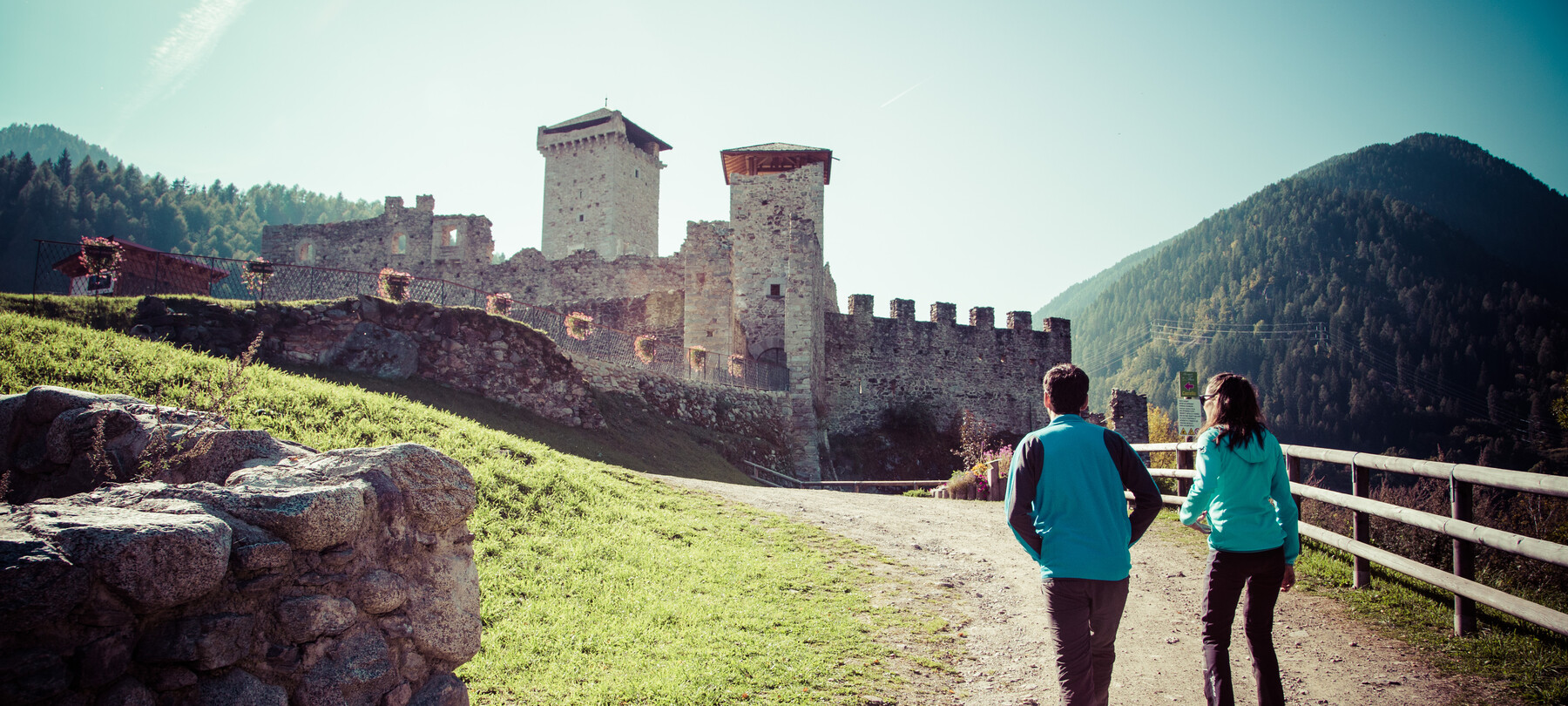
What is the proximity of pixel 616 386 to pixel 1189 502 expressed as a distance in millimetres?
14714

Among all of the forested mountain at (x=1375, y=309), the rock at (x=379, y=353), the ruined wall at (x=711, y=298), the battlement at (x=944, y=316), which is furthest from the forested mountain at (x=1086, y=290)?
the rock at (x=379, y=353)

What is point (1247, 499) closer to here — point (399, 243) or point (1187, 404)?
point (1187, 404)

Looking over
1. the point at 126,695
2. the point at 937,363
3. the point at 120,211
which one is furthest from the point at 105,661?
the point at 120,211

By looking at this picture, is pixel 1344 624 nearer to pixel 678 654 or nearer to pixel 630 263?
pixel 678 654

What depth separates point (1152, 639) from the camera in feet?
17.2

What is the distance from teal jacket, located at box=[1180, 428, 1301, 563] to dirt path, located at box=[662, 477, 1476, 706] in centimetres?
123

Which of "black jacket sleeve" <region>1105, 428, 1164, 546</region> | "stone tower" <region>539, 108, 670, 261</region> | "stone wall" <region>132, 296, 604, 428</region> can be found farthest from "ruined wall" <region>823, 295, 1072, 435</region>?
"black jacket sleeve" <region>1105, 428, 1164, 546</region>

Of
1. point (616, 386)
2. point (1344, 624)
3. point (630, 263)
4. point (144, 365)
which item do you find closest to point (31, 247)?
point (630, 263)

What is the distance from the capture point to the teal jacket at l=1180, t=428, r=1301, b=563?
3537mm

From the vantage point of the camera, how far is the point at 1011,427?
99.5 ft

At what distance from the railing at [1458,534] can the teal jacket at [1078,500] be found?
8.13 feet

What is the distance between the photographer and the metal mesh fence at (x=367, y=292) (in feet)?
46.3

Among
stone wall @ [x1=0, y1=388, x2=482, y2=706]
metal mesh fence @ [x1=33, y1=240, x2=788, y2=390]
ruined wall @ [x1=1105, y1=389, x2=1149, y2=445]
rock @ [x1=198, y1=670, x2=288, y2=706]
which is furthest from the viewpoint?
ruined wall @ [x1=1105, y1=389, x2=1149, y2=445]

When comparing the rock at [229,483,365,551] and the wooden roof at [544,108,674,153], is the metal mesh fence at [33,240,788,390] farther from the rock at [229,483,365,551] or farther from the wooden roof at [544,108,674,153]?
the wooden roof at [544,108,674,153]
